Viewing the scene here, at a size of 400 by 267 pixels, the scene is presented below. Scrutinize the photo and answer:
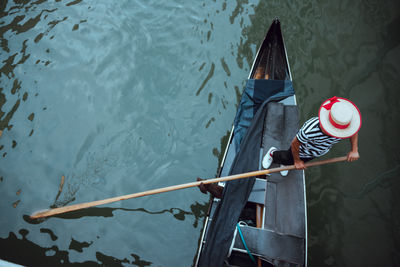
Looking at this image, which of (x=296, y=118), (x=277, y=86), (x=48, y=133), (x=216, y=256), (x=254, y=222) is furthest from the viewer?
(x=48, y=133)

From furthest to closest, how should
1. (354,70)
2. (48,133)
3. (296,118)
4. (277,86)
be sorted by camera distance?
(354,70) → (48,133) → (277,86) → (296,118)

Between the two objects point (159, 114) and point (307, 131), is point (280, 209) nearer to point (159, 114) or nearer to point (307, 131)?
point (307, 131)

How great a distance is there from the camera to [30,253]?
3596mm

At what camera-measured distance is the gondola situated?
2.94m

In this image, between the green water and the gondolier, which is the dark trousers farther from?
the green water

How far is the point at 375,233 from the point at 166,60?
14.6 ft

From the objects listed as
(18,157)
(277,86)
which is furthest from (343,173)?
(18,157)

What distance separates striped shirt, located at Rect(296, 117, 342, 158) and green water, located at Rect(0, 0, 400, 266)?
132 cm

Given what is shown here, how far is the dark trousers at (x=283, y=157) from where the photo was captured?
3.03 meters

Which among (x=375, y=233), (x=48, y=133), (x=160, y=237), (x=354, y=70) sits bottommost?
(x=160, y=237)

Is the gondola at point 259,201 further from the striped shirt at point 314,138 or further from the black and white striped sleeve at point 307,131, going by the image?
the black and white striped sleeve at point 307,131

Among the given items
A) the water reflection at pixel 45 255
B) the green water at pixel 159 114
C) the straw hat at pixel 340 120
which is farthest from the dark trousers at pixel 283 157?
the water reflection at pixel 45 255

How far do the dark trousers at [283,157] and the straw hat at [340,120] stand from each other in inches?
27.0

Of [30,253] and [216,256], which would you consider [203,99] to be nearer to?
[216,256]
